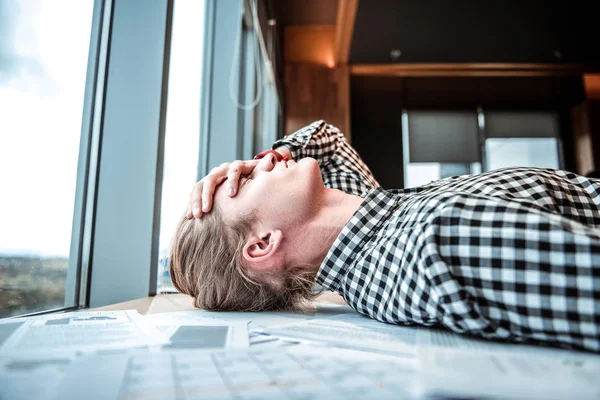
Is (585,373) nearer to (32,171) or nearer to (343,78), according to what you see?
(32,171)

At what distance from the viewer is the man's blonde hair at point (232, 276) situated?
98 cm

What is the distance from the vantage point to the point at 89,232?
1.11 m

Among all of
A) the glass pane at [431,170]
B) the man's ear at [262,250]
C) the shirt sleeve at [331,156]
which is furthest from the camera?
the glass pane at [431,170]

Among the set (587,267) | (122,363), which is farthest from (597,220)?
(122,363)

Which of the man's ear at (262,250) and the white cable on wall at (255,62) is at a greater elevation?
the white cable on wall at (255,62)

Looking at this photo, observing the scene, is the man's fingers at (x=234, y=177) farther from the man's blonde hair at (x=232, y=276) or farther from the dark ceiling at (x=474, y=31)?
the dark ceiling at (x=474, y=31)

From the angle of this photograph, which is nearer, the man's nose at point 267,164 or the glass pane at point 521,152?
the man's nose at point 267,164

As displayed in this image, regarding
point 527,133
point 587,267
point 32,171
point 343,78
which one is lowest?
point 587,267

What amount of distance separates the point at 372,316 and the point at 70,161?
78 centimetres

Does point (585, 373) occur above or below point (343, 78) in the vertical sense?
below

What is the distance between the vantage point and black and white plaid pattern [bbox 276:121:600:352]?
0.51 m

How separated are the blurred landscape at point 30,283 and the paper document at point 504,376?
2.38 feet

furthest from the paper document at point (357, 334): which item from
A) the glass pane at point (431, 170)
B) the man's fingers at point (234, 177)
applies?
the glass pane at point (431, 170)

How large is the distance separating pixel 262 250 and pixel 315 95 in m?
3.53
